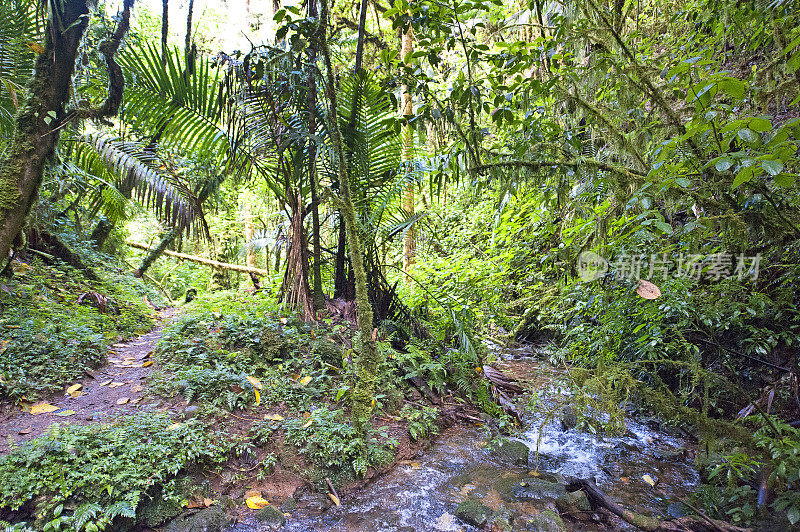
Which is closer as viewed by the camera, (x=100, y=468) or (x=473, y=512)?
(x=100, y=468)

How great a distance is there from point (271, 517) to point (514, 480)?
1777 millimetres

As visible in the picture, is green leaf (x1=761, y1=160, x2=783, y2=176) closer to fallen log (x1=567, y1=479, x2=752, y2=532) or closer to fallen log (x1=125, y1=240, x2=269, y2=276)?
fallen log (x1=567, y1=479, x2=752, y2=532)

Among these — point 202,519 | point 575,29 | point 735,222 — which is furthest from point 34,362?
point 735,222

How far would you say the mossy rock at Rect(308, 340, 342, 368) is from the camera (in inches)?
158

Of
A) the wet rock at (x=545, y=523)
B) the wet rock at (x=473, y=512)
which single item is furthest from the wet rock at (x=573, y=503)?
the wet rock at (x=473, y=512)

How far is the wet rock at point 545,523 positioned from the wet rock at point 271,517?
150 centimetres

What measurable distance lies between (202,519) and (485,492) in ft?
6.12

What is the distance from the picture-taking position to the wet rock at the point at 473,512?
262 centimetres

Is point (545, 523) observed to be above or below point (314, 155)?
below

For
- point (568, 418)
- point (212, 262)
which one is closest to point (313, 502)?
point (568, 418)

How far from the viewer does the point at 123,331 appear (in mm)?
5180

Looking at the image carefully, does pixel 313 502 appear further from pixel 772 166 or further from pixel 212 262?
pixel 212 262

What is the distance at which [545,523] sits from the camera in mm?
2604

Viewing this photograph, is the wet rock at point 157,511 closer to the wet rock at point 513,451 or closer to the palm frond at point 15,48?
the wet rock at point 513,451
